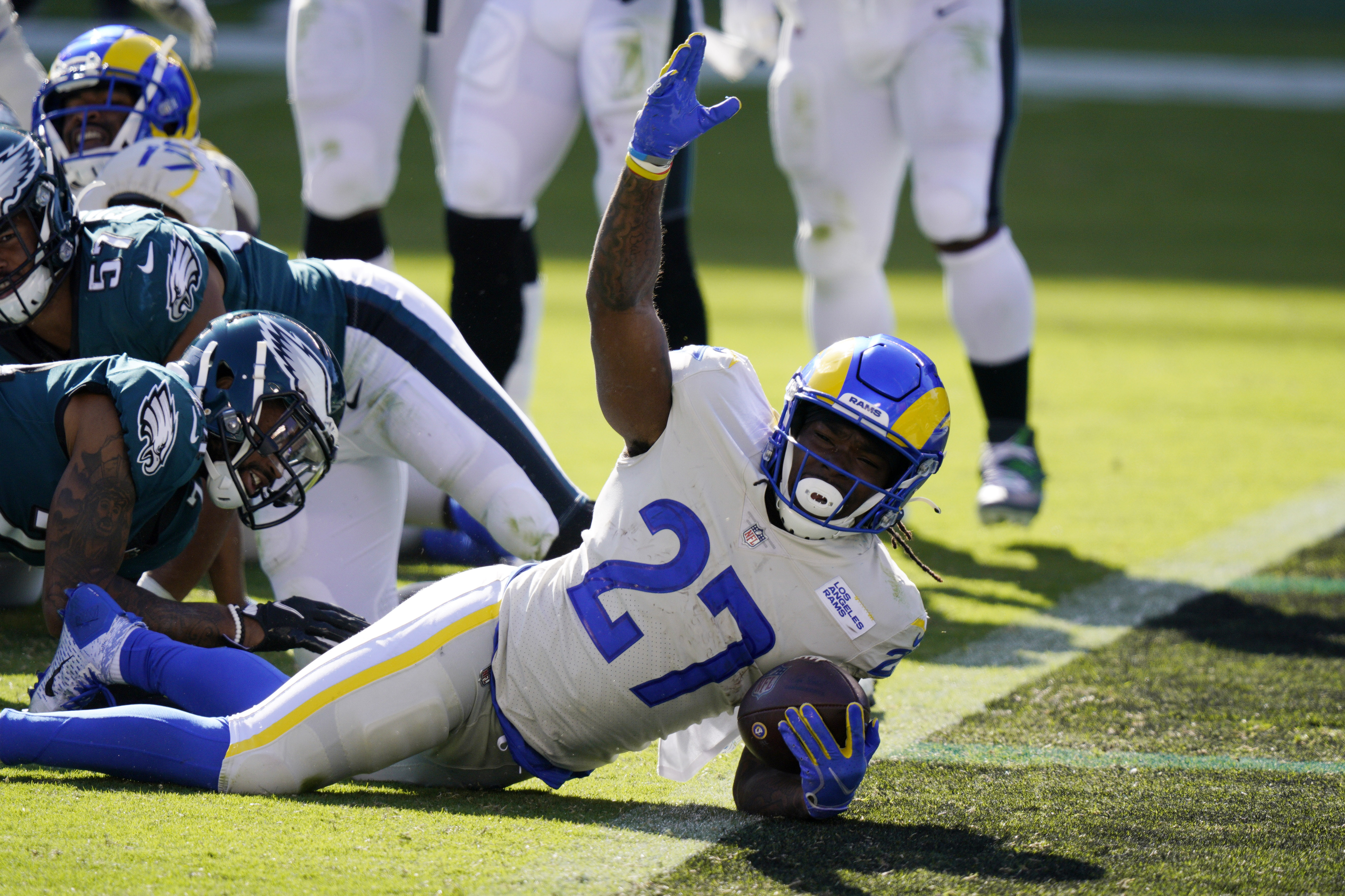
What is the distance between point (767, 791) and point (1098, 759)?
726 mm

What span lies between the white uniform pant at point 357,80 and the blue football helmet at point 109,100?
1.28ft

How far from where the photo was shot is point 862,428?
2359 millimetres

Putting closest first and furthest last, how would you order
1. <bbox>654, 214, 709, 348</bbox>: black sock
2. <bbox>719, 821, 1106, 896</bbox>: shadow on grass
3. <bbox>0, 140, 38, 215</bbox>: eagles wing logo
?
<bbox>719, 821, 1106, 896</bbox>: shadow on grass < <bbox>0, 140, 38, 215</bbox>: eagles wing logo < <bbox>654, 214, 709, 348</bbox>: black sock

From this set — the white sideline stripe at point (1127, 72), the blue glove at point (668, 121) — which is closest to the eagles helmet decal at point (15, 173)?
the blue glove at point (668, 121)

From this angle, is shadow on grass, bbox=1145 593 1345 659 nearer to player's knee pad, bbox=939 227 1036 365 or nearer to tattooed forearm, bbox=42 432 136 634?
player's knee pad, bbox=939 227 1036 365

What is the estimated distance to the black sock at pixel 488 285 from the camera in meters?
4.36

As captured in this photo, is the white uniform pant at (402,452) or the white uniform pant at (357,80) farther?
the white uniform pant at (357,80)

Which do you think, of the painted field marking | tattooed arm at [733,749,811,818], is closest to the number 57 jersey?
tattooed arm at [733,749,811,818]

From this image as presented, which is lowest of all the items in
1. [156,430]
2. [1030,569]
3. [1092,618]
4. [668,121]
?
[1030,569]

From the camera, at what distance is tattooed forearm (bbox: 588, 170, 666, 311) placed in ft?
7.70

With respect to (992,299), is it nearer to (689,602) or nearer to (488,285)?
(488,285)

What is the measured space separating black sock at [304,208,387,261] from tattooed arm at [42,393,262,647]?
194cm

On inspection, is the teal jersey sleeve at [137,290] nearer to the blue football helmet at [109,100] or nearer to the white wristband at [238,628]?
the white wristband at [238,628]

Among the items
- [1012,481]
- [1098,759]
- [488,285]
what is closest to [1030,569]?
[1012,481]
